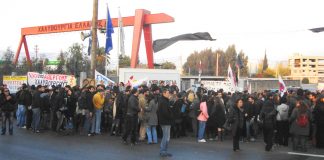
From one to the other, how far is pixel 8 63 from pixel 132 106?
39.2 m

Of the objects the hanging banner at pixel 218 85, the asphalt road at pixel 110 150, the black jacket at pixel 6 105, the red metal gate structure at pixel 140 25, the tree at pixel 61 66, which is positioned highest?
the red metal gate structure at pixel 140 25

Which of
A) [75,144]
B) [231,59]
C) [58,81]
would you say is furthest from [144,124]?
[231,59]

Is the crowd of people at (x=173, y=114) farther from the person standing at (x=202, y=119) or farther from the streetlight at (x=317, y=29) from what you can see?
the streetlight at (x=317, y=29)

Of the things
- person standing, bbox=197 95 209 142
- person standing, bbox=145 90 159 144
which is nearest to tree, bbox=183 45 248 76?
person standing, bbox=197 95 209 142

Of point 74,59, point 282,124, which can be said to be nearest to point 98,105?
point 282,124

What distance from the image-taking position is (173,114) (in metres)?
14.7

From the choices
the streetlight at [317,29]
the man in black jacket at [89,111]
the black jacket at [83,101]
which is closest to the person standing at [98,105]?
the man in black jacket at [89,111]

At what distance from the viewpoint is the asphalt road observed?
1119 cm

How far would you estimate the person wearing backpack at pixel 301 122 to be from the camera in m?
12.9

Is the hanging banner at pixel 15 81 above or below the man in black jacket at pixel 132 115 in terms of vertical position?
above

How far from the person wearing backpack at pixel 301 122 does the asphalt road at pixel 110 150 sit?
42 cm

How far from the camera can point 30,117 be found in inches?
696

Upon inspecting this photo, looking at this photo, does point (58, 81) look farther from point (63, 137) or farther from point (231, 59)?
point (231, 59)

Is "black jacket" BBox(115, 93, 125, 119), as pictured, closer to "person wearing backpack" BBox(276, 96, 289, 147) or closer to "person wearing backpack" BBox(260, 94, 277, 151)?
"person wearing backpack" BBox(260, 94, 277, 151)
